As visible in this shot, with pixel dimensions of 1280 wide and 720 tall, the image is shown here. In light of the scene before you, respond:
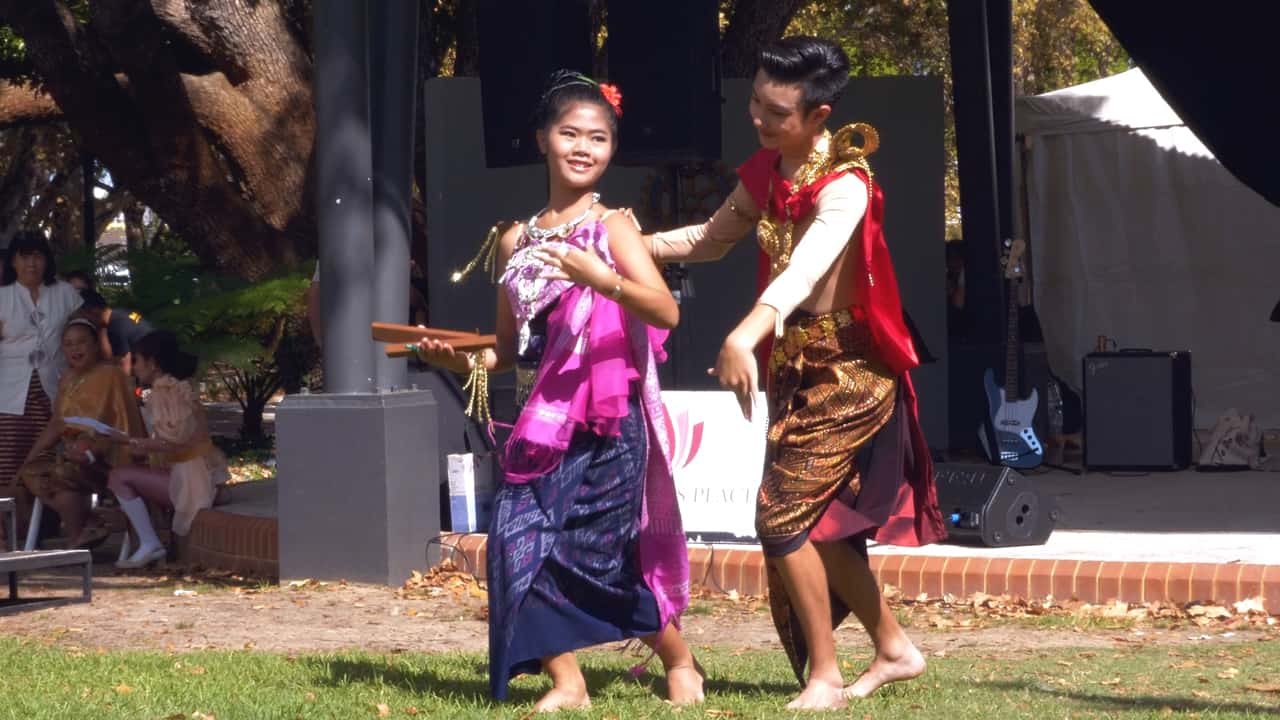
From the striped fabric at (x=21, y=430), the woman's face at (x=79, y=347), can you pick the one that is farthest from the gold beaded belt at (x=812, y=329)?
the striped fabric at (x=21, y=430)

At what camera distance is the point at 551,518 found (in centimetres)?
471

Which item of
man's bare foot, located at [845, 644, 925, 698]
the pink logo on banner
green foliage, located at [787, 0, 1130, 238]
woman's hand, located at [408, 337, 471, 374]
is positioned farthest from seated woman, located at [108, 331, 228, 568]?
green foliage, located at [787, 0, 1130, 238]

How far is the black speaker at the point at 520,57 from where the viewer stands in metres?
10.6

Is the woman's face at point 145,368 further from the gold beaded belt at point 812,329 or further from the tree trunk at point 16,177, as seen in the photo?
the tree trunk at point 16,177

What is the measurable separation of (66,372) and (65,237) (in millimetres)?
27585

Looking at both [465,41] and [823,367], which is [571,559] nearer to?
[823,367]

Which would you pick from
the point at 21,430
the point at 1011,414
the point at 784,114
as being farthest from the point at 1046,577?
the point at 21,430

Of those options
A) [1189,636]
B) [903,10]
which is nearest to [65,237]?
[903,10]

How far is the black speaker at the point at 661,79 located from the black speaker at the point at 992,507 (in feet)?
10.6

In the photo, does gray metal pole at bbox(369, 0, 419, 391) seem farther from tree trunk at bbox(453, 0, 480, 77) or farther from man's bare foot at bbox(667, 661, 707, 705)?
tree trunk at bbox(453, 0, 480, 77)

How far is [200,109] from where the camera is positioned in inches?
551

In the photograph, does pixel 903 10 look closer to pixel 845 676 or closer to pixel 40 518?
pixel 40 518

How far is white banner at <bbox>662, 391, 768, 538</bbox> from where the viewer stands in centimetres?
809

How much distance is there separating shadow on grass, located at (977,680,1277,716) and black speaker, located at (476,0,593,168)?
6.12m
